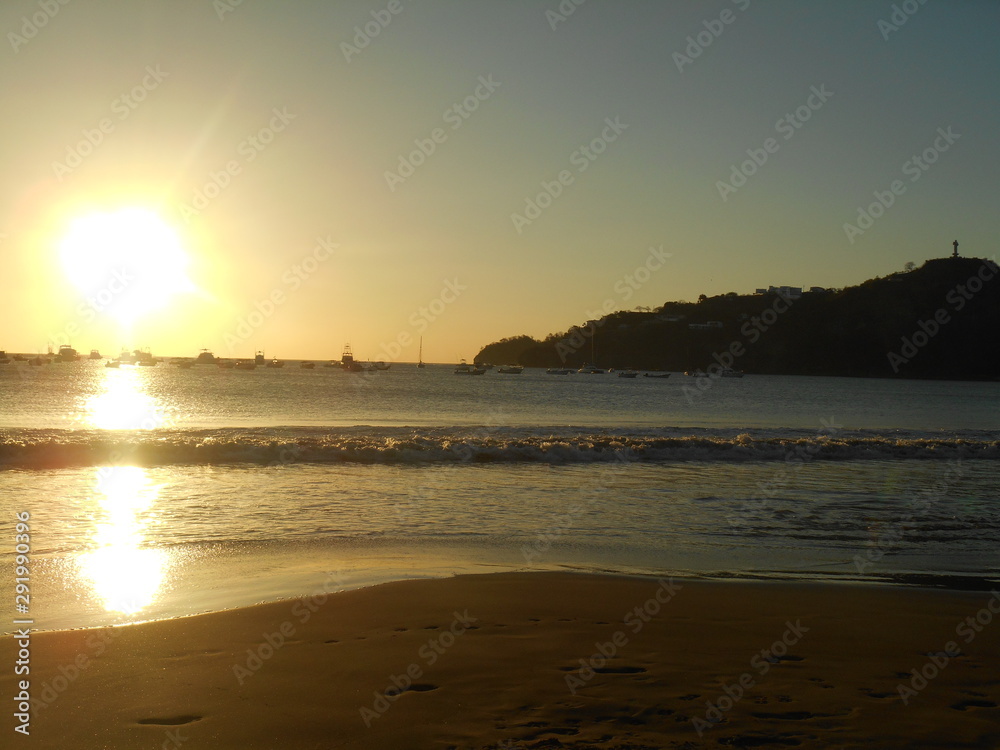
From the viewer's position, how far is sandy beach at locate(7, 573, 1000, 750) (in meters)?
5.21

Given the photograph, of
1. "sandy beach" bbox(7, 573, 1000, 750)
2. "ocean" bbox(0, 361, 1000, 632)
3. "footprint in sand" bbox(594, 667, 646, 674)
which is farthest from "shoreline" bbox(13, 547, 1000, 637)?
"footprint in sand" bbox(594, 667, 646, 674)

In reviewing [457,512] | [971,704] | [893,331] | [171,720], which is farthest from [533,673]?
[893,331]

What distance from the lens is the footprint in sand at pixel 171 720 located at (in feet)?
17.5

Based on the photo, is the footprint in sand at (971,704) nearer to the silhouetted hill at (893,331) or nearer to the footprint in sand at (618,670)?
the footprint in sand at (618,670)

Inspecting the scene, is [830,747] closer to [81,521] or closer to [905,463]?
[81,521]

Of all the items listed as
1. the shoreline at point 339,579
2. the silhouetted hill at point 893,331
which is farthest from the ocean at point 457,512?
the silhouetted hill at point 893,331

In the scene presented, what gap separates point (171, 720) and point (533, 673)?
9.17 feet

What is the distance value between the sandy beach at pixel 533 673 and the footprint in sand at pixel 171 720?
0.02 meters

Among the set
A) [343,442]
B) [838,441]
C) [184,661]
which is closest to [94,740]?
[184,661]

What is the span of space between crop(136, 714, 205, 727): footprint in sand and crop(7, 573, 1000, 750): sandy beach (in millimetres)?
21

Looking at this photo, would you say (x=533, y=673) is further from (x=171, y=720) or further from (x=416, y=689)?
(x=171, y=720)

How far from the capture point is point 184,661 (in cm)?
651

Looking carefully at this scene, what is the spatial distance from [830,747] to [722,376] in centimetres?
16206

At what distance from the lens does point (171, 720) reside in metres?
5.39
